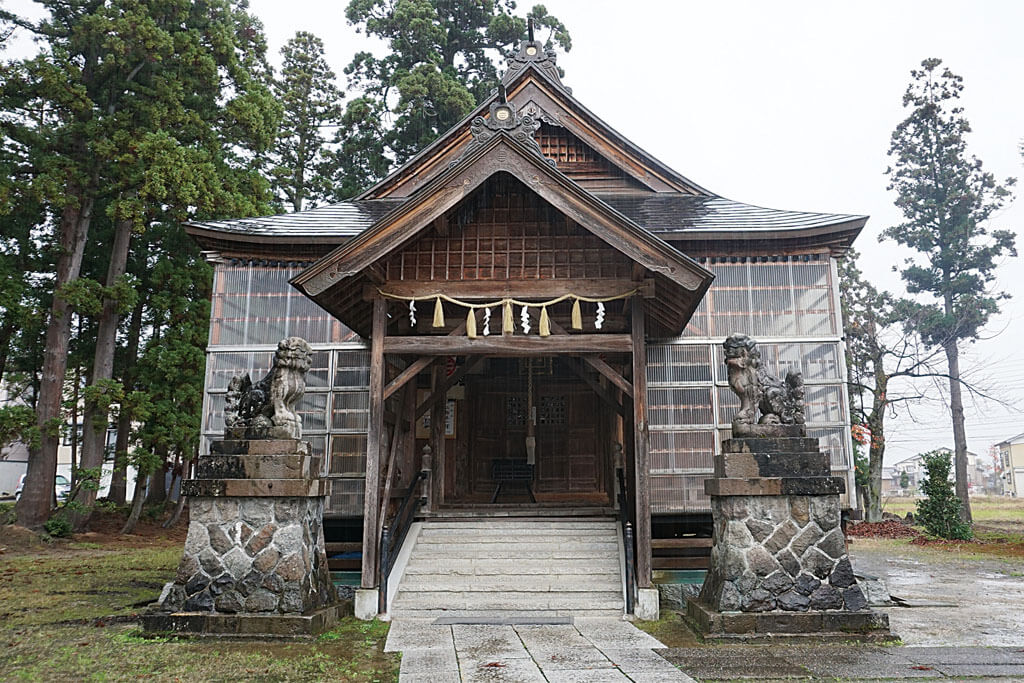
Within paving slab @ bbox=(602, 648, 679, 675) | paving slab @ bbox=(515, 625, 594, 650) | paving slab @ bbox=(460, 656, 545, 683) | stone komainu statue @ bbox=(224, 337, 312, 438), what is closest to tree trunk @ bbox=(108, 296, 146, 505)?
stone komainu statue @ bbox=(224, 337, 312, 438)

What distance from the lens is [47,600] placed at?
28.1ft

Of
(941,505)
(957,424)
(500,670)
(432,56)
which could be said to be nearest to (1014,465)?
(957,424)

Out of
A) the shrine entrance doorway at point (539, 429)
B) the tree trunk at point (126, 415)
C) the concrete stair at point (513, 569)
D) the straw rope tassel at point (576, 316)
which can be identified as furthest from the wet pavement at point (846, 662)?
the tree trunk at point (126, 415)

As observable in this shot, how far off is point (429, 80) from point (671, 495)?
17079 millimetres

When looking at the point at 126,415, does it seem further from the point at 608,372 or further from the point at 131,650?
the point at 608,372

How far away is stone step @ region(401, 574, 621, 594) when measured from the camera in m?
7.88

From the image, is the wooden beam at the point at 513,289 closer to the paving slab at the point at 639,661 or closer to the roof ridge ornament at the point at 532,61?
the paving slab at the point at 639,661

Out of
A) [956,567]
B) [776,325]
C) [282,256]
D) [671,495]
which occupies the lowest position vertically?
[956,567]

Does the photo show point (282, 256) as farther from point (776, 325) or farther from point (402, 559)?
point (776, 325)

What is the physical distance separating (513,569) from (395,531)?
5.22 feet

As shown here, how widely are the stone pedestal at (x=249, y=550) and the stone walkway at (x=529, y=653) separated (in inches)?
39.9

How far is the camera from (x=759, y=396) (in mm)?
6785

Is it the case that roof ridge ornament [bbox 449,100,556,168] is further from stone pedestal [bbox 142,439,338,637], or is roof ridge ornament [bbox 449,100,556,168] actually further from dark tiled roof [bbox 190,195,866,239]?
stone pedestal [bbox 142,439,338,637]

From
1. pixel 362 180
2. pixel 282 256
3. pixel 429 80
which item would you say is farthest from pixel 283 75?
pixel 282 256
